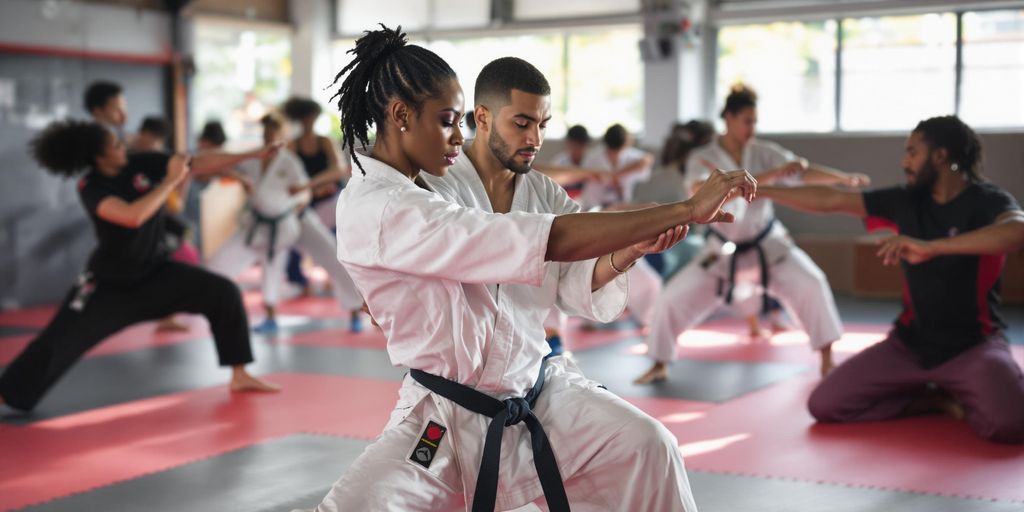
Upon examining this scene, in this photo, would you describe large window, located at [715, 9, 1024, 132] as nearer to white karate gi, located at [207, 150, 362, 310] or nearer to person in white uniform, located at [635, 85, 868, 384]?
person in white uniform, located at [635, 85, 868, 384]

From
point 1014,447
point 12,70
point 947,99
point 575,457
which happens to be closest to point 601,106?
point 947,99

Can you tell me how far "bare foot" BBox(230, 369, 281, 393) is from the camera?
545 cm

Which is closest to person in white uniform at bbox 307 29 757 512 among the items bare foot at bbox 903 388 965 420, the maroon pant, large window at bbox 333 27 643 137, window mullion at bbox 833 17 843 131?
the maroon pant

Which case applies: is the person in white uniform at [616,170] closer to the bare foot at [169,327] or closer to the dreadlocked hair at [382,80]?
the bare foot at [169,327]

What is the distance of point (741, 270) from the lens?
229 inches

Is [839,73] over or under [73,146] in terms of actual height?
over

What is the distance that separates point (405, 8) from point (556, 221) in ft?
36.1

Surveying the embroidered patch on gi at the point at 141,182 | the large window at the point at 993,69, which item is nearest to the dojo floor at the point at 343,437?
the embroidered patch on gi at the point at 141,182

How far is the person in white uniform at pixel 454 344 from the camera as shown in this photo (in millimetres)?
2195

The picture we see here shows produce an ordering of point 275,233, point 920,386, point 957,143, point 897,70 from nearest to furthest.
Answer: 1. point 957,143
2. point 920,386
3. point 275,233
4. point 897,70

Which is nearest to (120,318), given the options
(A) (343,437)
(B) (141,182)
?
(B) (141,182)

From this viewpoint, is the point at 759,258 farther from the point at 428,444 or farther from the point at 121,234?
the point at 428,444

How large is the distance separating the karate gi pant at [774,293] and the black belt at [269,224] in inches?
118

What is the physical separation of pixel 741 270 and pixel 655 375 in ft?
2.42
